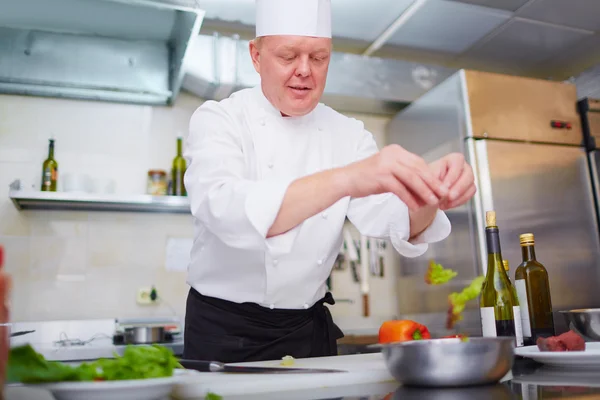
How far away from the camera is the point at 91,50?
8.64 ft

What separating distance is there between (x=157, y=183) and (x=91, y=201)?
1.14 feet

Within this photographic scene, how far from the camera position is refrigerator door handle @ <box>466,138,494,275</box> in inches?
101

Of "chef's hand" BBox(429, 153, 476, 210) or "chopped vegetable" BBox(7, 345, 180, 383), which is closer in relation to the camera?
"chopped vegetable" BBox(7, 345, 180, 383)

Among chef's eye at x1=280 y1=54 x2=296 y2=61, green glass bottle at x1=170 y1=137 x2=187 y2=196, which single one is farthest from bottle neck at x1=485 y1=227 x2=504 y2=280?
green glass bottle at x1=170 y1=137 x2=187 y2=196

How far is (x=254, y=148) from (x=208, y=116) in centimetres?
16

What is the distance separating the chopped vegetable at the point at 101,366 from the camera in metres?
0.60

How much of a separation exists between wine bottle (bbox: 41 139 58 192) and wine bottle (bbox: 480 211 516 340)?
6.91ft

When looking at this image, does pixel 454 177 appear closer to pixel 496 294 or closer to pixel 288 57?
pixel 496 294

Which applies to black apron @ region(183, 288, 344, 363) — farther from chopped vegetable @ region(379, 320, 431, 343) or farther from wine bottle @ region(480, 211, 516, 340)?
wine bottle @ region(480, 211, 516, 340)

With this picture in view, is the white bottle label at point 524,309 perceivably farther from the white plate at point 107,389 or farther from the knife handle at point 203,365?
the white plate at point 107,389

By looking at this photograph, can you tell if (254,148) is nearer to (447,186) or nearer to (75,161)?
(447,186)

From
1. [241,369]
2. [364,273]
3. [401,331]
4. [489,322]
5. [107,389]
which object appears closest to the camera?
Answer: [107,389]

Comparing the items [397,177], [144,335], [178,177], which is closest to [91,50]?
[178,177]

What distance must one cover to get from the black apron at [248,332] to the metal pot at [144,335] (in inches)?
40.4
